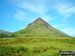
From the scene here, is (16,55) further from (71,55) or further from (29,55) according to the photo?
(71,55)

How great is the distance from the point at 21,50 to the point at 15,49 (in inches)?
86.1

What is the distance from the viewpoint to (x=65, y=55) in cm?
3114

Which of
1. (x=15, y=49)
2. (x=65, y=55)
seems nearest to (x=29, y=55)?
(x=15, y=49)

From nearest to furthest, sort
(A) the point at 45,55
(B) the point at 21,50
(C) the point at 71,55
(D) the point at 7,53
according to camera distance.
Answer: (C) the point at 71,55, (A) the point at 45,55, (D) the point at 7,53, (B) the point at 21,50

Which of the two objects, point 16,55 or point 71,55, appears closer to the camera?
point 71,55

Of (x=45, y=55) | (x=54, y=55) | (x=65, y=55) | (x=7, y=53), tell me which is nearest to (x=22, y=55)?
(x=7, y=53)

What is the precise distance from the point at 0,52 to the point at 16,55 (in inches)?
194

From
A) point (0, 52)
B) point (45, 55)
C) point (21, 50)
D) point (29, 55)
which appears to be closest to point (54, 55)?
point (45, 55)

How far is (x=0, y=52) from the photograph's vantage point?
34.8 meters

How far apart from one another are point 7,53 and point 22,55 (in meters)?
4.72

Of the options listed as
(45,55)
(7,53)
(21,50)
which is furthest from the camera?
(21,50)

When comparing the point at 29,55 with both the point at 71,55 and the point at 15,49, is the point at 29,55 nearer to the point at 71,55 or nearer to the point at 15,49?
the point at 15,49

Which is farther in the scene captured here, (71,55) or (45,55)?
(45,55)

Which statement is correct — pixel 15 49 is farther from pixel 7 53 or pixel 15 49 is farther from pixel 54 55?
pixel 54 55
